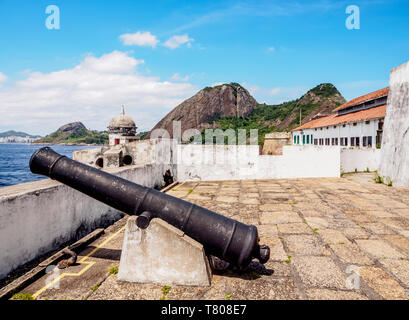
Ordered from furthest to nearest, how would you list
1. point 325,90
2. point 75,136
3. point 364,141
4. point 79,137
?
point 75,136 → point 79,137 → point 325,90 → point 364,141

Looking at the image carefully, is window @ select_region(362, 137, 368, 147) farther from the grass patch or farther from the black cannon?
the black cannon

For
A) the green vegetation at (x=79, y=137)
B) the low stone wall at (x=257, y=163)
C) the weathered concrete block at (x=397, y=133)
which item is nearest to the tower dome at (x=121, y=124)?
the low stone wall at (x=257, y=163)

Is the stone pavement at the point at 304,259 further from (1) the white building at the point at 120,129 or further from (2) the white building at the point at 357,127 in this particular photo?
(1) the white building at the point at 120,129

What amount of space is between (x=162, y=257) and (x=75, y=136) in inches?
6766

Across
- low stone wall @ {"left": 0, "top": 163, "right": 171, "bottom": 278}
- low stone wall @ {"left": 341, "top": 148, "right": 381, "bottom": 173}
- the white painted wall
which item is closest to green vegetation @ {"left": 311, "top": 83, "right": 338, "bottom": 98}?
the white painted wall

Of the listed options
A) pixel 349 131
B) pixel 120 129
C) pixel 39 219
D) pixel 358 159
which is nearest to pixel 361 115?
pixel 349 131

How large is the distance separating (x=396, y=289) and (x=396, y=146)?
7650 mm

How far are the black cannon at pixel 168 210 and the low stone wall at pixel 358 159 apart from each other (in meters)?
10.7

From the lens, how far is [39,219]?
10.8 feet

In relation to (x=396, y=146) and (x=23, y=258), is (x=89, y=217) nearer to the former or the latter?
(x=23, y=258)

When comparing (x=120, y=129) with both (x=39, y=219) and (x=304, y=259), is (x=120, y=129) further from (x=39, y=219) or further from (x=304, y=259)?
(x=304, y=259)

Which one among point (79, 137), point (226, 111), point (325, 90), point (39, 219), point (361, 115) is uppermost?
point (325, 90)

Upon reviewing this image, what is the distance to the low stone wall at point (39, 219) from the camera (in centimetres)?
285
